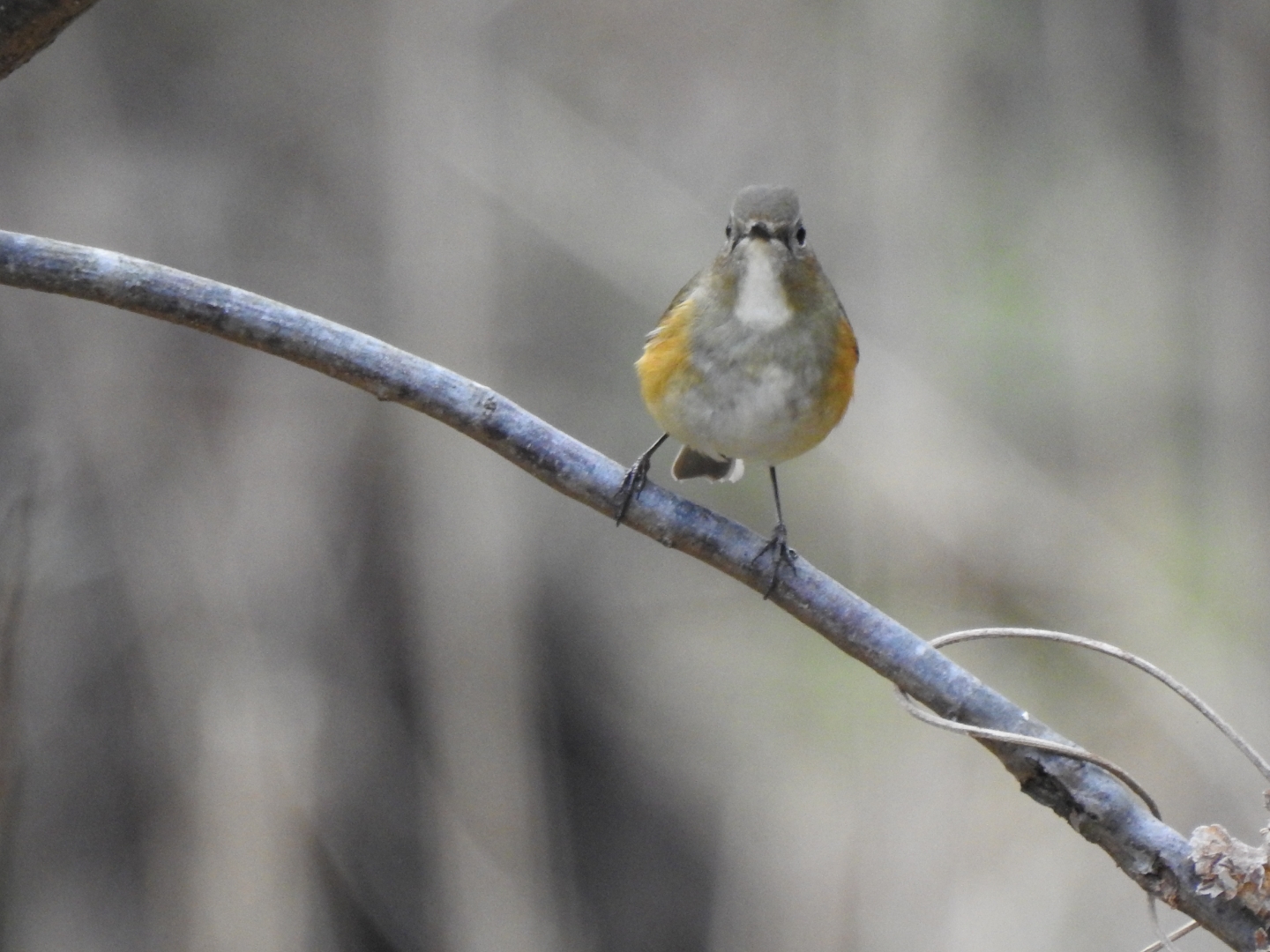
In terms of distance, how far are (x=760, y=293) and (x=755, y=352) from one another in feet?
0.43

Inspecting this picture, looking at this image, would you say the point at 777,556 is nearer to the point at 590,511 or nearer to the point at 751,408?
the point at 751,408

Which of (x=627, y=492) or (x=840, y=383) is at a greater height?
(x=840, y=383)

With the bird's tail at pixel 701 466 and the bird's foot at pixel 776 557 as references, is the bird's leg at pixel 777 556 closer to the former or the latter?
the bird's foot at pixel 776 557

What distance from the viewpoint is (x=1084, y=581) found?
502 cm

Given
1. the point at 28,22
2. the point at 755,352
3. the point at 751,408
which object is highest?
the point at 755,352

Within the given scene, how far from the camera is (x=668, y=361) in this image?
2898 millimetres

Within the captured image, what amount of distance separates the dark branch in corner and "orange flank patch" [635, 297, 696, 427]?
4.86 ft

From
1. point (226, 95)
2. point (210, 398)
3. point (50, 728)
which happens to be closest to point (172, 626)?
point (50, 728)

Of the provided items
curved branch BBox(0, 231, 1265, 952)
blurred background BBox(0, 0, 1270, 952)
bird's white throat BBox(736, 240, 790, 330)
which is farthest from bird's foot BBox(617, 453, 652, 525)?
blurred background BBox(0, 0, 1270, 952)

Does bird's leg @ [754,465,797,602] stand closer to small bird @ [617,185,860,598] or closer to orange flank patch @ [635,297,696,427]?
small bird @ [617,185,860,598]

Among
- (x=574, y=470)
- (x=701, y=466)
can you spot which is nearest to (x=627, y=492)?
(x=574, y=470)

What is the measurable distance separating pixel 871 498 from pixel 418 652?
1759mm

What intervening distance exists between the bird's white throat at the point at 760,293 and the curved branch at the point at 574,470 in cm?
100

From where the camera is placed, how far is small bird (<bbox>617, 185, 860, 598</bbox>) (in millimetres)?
2828
